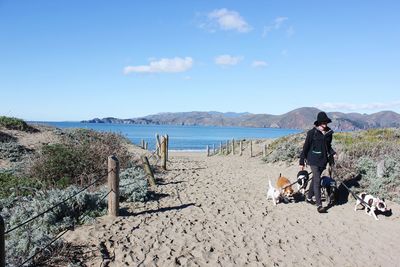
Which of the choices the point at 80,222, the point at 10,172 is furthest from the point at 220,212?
the point at 10,172

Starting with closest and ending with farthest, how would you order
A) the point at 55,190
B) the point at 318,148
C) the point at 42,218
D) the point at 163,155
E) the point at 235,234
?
the point at 42,218 → the point at 235,234 → the point at 55,190 → the point at 318,148 → the point at 163,155

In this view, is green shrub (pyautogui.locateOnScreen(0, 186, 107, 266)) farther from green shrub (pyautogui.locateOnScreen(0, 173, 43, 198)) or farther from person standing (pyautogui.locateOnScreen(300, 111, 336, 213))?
person standing (pyautogui.locateOnScreen(300, 111, 336, 213))

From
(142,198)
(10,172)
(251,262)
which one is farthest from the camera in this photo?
(10,172)

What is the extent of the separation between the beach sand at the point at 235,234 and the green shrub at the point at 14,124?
55.8 feet

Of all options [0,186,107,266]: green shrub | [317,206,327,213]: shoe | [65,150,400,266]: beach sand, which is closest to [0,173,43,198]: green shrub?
[0,186,107,266]: green shrub

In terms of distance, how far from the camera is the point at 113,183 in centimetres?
700

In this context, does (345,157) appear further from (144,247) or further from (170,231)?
(144,247)

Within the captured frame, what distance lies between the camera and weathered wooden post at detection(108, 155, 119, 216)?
6.97m

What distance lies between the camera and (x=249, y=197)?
10.1m

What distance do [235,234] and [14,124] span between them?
20.8 metres

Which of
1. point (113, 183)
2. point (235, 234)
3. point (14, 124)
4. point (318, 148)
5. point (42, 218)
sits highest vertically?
point (14, 124)

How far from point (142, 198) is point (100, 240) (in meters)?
2.93

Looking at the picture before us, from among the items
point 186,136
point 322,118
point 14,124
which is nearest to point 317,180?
point 322,118

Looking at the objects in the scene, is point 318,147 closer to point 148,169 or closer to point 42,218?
point 148,169
